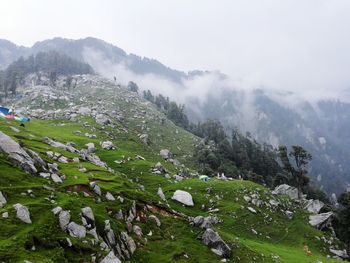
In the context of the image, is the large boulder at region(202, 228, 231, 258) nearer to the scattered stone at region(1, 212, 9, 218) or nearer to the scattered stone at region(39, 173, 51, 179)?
the scattered stone at region(39, 173, 51, 179)

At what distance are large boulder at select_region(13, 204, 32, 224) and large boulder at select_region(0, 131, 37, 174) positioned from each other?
13.9 metres

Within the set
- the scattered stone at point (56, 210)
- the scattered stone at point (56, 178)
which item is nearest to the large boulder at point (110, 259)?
the scattered stone at point (56, 210)

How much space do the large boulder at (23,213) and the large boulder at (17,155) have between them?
13912 millimetres

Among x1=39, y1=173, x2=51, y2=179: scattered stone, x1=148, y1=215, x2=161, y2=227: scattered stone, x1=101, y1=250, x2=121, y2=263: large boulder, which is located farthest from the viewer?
x1=148, y1=215, x2=161, y2=227: scattered stone

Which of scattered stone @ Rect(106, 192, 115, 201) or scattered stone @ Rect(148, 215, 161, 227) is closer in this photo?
scattered stone @ Rect(106, 192, 115, 201)

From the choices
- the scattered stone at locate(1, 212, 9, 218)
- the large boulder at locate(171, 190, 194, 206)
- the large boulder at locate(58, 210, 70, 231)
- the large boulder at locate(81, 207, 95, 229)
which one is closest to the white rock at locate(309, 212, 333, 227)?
the large boulder at locate(171, 190, 194, 206)

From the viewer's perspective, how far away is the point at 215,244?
5241cm

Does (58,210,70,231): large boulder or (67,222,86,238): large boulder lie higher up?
(58,210,70,231): large boulder

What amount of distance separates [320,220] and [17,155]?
70496mm

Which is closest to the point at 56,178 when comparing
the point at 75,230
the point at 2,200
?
the point at 2,200

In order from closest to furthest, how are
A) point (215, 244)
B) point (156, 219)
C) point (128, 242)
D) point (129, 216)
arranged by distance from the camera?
point (128, 242)
point (129, 216)
point (215, 244)
point (156, 219)

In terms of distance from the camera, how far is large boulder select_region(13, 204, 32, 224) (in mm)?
37562

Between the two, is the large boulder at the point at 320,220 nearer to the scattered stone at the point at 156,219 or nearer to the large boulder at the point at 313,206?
the large boulder at the point at 313,206

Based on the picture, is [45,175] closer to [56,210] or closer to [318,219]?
[56,210]
